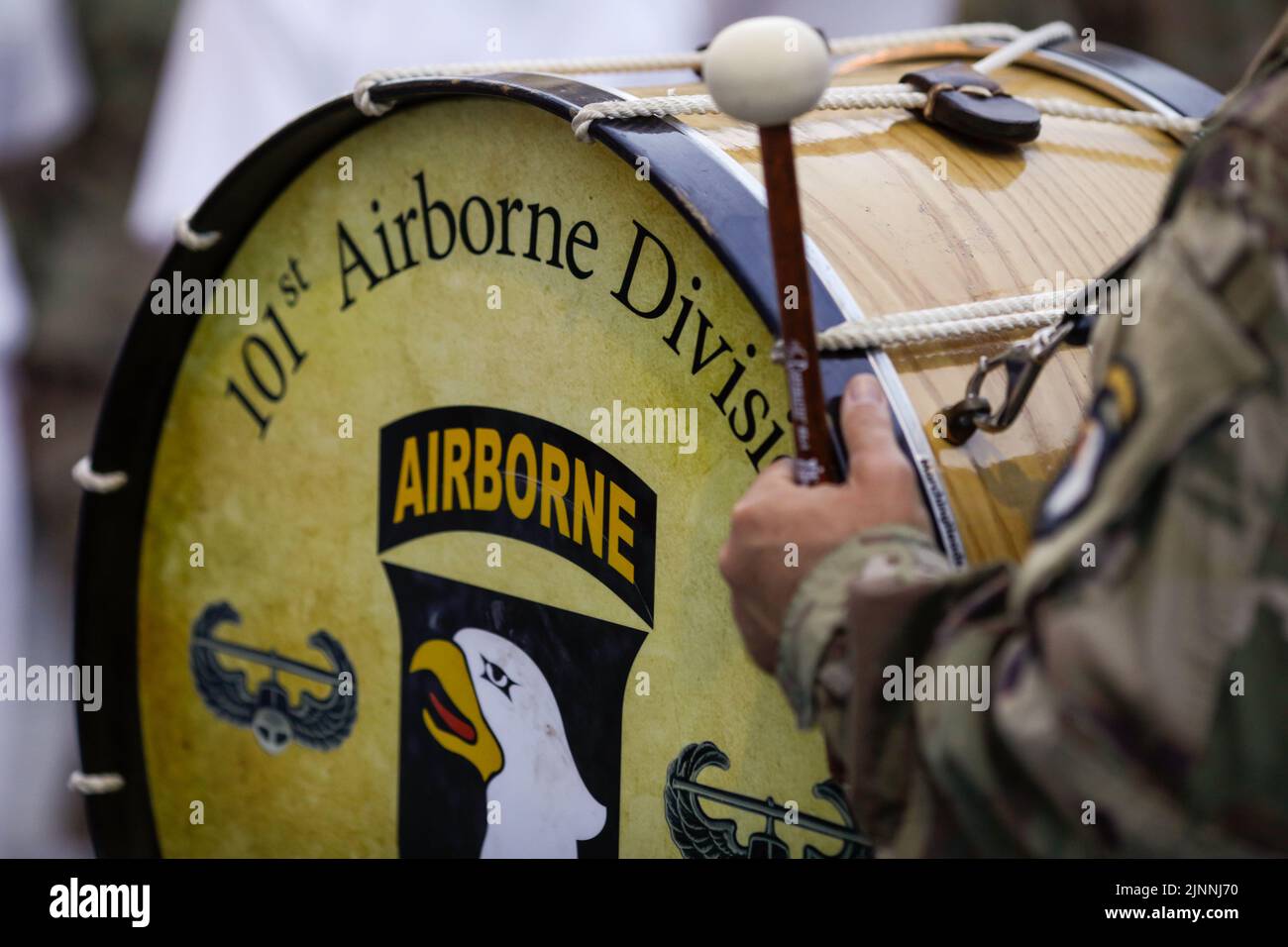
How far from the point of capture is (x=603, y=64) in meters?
1.36

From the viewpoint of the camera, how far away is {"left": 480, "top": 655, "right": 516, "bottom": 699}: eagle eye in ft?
4.24

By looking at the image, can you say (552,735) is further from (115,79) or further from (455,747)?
(115,79)

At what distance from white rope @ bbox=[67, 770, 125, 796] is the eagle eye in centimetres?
67

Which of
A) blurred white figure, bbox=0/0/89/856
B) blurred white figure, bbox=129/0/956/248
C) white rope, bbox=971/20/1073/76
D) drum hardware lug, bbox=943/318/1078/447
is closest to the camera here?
drum hardware lug, bbox=943/318/1078/447

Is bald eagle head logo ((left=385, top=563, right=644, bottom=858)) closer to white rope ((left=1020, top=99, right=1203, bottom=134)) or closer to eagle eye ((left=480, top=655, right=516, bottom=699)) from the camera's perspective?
eagle eye ((left=480, top=655, right=516, bottom=699))

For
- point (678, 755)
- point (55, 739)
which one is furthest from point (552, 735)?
point (55, 739)

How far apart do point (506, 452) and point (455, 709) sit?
278mm

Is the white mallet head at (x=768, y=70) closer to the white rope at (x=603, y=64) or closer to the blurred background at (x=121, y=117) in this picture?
the white rope at (x=603, y=64)

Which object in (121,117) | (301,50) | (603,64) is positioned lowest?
(603,64)

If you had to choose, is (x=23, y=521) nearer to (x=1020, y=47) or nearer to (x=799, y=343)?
(x=1020, y=47)

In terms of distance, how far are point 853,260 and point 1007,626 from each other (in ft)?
1.44

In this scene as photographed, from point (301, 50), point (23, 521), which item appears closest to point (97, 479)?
point (301, 50)

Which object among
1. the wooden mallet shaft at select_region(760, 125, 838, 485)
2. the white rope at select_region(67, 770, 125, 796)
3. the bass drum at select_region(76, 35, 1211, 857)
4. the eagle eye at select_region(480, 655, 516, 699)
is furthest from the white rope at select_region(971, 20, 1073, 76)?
the white rope at select_region(67, 770, 125, 796)
